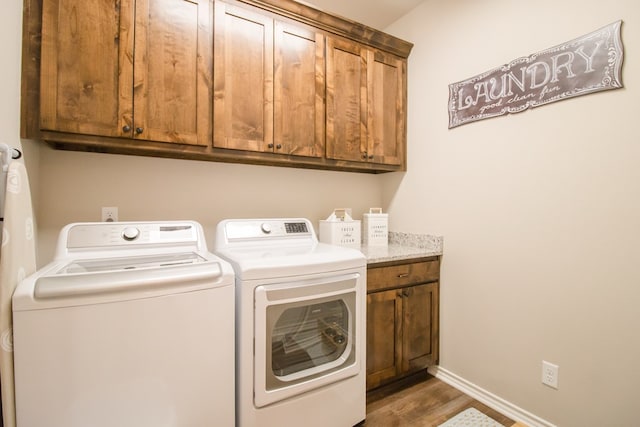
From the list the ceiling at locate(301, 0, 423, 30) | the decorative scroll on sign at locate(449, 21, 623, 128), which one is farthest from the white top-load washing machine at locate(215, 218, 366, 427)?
the ceiling at locate(301, 0, 423, 30)

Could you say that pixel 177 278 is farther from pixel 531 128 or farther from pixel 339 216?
pixel 531 128

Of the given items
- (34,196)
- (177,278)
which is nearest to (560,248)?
(177,278)

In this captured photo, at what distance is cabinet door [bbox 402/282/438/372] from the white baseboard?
116 millimetres

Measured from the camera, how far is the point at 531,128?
1606mm

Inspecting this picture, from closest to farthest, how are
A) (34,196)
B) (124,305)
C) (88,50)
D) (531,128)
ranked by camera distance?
(124,305) < (88,50) < (34,196) < (531,128)

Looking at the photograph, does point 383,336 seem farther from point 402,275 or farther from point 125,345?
point 125,345

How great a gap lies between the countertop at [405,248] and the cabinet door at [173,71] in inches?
49.4

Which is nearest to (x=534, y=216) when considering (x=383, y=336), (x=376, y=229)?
(x=376, y=229)

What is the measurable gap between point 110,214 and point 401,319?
1.89 m

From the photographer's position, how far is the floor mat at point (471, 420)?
5.18 ft

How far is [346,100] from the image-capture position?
2.06m

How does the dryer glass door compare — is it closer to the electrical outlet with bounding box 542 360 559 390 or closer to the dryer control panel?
the dryer control panel

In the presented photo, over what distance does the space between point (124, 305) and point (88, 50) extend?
1229 mm

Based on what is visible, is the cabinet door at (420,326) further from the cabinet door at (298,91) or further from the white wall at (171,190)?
the cabinet door at (298,91)
